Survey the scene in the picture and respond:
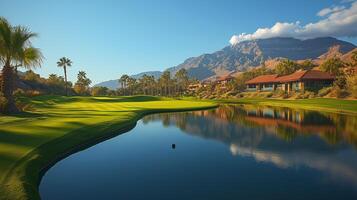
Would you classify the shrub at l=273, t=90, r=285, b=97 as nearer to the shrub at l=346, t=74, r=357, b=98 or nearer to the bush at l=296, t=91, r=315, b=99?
the bush at l=296, t=91, r=315, b=99

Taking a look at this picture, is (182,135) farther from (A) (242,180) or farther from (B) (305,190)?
(B) (305,190)

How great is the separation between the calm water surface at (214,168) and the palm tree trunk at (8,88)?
45.1ft

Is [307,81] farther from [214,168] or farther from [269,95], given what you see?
[214,168]

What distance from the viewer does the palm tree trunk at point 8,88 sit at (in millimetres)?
33281

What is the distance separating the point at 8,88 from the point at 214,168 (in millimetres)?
27878

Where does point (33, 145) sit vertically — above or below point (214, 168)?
above

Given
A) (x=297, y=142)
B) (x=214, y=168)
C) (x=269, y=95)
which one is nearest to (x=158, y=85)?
(x=269, y=95)

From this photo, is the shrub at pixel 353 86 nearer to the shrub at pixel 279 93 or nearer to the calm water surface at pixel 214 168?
the shrub at pixel 279 93

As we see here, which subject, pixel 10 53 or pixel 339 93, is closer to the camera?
pixel 10 53

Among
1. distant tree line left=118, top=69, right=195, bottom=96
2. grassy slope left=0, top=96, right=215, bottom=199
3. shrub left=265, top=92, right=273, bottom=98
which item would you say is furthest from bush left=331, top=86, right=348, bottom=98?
distant tree line left=118, top=69, right=195, bottom=96

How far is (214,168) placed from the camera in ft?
58.9

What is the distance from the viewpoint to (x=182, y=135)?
101 feet

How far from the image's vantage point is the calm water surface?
14.1m

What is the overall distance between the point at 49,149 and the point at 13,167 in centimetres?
463
